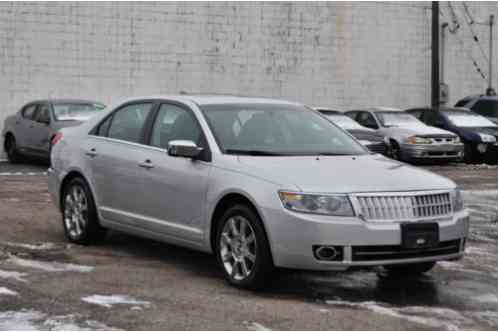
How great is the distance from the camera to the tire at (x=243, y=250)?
7.14 m

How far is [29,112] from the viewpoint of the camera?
2178 centimetres

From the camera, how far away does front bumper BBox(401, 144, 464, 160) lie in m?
22.3

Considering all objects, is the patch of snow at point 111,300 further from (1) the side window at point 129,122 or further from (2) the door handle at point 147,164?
(1) the side window at point 129,122

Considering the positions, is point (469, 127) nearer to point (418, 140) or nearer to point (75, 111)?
point (418, 140)

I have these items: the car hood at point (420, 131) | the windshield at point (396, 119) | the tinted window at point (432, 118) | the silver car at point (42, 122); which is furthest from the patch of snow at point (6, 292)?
the tinted window at point (432, 118)

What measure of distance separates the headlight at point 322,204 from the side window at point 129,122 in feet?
7.57

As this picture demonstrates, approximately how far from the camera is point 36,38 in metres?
26.3

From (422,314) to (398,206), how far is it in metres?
0.85

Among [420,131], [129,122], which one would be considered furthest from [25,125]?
[129,122]

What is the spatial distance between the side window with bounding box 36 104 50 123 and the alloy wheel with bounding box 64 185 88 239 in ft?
36.2

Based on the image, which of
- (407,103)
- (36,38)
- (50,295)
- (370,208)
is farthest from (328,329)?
(407,103)

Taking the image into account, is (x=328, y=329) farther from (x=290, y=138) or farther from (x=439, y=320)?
(x=290, y=138)

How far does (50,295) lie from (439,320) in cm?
267

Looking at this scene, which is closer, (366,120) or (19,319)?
(19,319)
